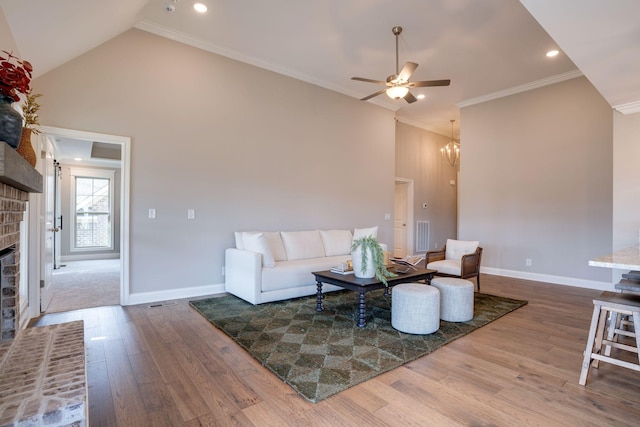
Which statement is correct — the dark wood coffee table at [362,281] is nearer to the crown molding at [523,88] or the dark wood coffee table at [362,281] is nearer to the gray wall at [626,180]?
the gray wall at [626,180]

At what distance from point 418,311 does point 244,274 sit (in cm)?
210

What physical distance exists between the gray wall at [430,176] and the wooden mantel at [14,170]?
6644mm

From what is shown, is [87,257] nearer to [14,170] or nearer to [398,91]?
[14,170]

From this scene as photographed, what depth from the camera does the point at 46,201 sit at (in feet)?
12.2

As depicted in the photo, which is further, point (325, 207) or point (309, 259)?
point (325, 207)

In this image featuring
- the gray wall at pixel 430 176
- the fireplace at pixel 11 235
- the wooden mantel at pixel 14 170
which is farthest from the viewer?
the gray wall at pixel 430 176

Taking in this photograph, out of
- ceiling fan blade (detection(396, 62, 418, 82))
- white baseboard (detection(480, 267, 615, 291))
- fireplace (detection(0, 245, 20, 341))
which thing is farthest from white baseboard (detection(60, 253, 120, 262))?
white baseboard (detection(480, 267, 615, 291))

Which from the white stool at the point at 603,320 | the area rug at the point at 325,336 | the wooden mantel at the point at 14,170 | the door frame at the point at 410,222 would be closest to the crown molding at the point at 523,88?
the door frame at the point at 410,222

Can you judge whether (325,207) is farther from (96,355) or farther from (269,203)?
(96,355)

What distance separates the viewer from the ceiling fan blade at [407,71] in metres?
3.38

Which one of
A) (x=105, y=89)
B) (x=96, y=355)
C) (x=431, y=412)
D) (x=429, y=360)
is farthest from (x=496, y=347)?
(x=105, y=89)

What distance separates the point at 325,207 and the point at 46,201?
3.77m

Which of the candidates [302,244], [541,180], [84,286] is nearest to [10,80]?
[302,244]

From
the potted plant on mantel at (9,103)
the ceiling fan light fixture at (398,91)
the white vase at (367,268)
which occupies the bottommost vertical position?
the white vase at (367,268)
